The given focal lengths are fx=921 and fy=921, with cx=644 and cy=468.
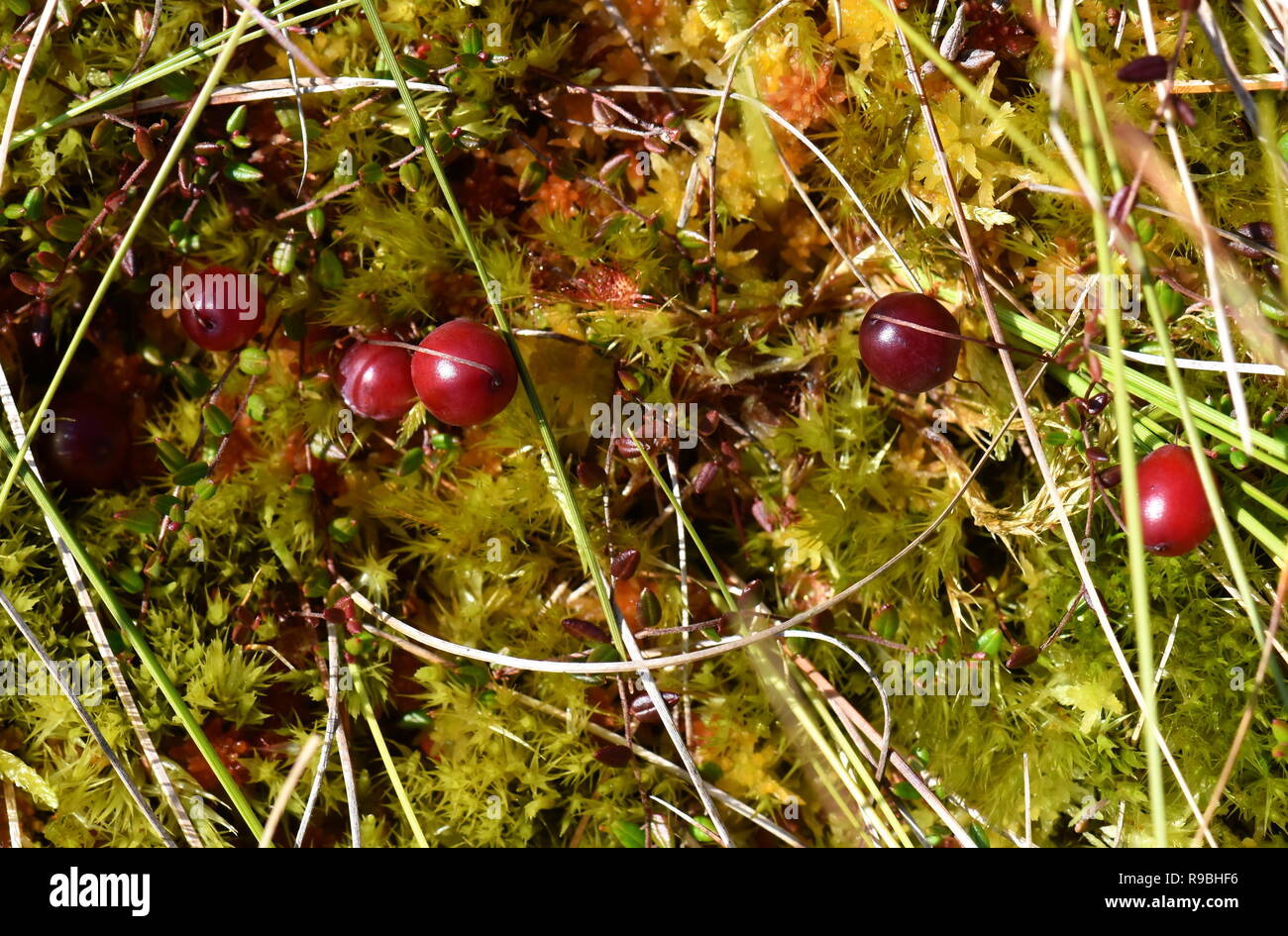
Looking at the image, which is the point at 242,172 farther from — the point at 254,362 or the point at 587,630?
the point at 587,630

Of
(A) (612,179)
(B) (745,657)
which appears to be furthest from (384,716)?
(A) (612,179)

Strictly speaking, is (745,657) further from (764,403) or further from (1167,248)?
(1167,248)

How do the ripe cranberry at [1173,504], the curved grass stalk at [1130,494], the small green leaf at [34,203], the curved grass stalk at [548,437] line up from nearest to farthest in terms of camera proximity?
the curved grass stalk at [1130,494] → the curved grass stalk at [548,437] → the ripe cranberry at [1173,504] → the small green leaf at [34,203]

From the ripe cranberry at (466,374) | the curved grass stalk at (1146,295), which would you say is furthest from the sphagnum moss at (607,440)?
the curved grass stalk at (1146,295)

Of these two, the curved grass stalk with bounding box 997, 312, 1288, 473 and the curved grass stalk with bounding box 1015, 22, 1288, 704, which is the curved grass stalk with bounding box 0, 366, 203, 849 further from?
the curved grass stalk with bounding box 997, 312, 1288, 473

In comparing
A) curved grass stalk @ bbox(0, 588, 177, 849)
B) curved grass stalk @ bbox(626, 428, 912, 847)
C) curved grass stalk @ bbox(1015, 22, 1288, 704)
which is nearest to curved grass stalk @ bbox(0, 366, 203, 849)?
curved grass stalk @ bbox(0, 588, 177, 849)

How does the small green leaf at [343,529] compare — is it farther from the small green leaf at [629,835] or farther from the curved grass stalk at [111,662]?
the small green leaf at [629,835]
